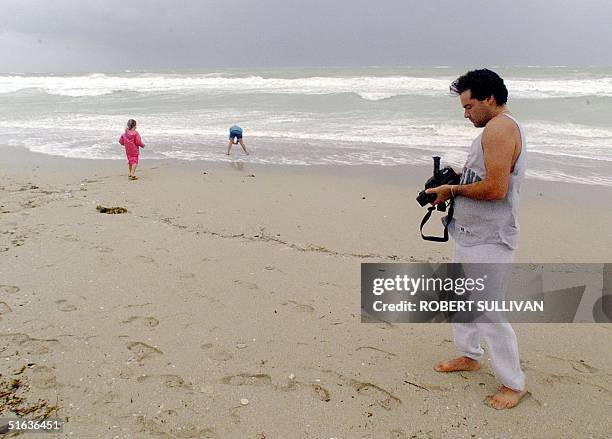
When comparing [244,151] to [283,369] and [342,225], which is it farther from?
[283,369]

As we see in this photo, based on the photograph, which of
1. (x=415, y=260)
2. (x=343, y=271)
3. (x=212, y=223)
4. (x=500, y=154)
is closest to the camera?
(x=500, y=154)

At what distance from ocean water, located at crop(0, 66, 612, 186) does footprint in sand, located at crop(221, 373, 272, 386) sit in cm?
700

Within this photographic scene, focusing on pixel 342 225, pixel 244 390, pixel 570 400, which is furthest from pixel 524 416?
pixel 342 225

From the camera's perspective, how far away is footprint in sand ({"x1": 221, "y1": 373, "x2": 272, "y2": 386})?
258cm

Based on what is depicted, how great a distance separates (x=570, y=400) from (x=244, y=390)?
1.87m

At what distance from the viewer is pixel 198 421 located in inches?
89.8

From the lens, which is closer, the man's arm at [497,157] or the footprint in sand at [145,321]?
the man's arm at [497,157]

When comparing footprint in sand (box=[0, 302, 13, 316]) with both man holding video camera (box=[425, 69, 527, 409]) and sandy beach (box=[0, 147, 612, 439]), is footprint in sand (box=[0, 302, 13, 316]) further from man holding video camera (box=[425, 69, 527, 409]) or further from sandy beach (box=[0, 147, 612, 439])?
man holding video camera (box=[425, 69, 527, 409])

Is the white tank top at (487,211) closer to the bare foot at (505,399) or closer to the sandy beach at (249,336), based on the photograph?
the bare foot at (505,399)

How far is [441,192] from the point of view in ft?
7.89

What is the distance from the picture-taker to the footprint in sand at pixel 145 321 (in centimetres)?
313

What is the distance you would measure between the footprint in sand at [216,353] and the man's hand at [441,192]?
1611 millimetres

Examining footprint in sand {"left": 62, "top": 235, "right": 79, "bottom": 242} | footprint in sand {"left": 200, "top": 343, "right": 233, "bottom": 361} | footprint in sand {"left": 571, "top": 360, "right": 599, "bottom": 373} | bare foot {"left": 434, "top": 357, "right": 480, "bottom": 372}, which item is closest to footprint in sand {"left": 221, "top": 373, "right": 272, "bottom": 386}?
footprint in sand {"left": 200, "top": 343, "right": 233, "bottom": 361}

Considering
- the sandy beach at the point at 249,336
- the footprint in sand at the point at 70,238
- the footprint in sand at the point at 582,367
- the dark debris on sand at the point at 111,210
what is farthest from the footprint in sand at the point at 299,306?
the dark debris on sand at the point at 111,210
